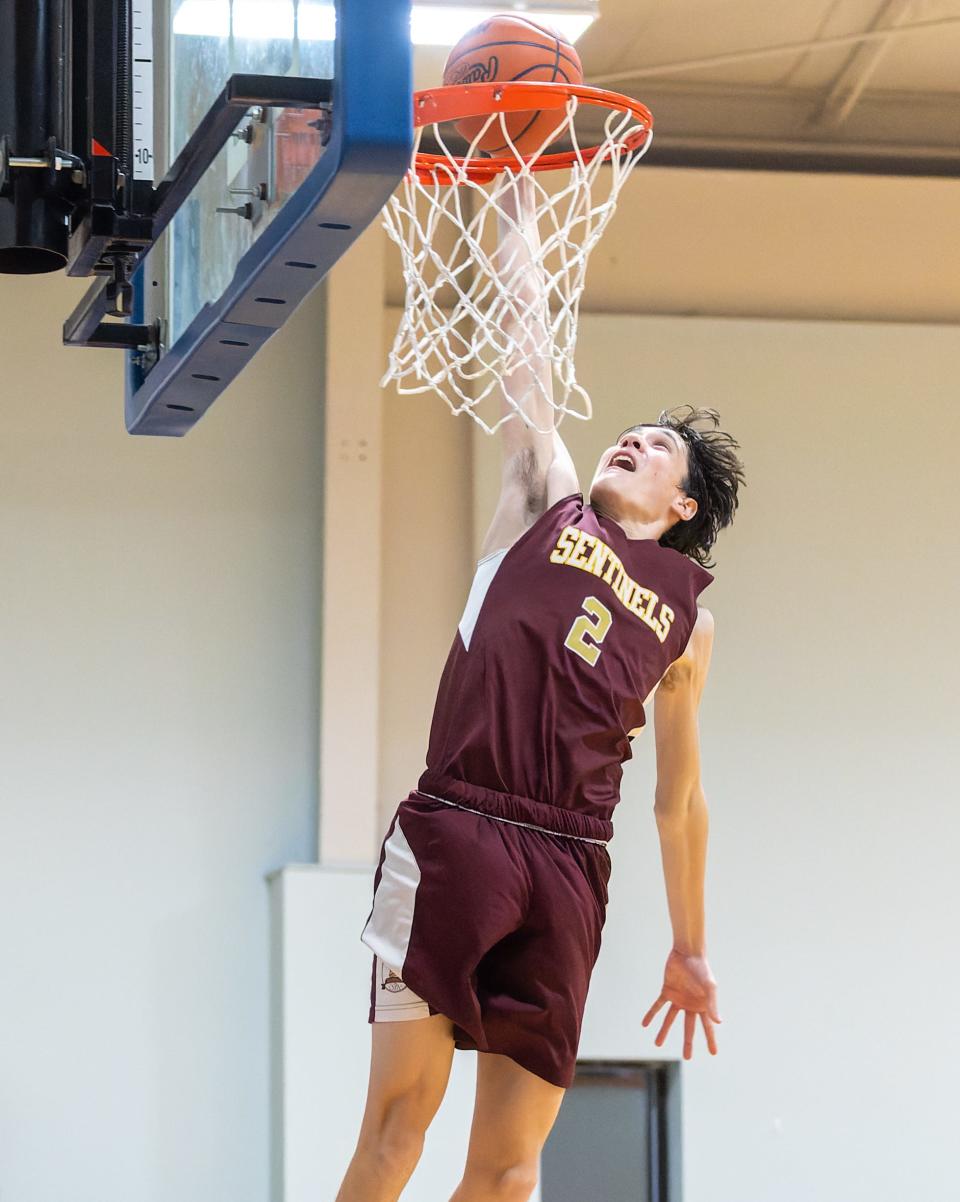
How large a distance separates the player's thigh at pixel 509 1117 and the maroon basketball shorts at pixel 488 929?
4 cm

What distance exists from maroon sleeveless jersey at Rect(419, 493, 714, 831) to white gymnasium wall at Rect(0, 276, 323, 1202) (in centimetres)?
356

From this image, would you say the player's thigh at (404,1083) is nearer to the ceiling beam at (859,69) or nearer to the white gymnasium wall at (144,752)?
the white gymnasium wall at (144,752)

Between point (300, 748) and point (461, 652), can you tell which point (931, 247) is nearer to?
point (300, 748)

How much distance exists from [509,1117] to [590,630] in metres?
0.99

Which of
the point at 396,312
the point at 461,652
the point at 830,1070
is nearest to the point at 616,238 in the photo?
the point at 396,312

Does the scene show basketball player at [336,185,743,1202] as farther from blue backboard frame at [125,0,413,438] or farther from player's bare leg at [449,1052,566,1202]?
blue backboard frame at [125,0,413,438]

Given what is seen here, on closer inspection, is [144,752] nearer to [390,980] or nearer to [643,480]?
[643,480]

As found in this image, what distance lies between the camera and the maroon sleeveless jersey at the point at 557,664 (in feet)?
11.8

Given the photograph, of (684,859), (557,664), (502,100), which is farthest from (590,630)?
(502,100)

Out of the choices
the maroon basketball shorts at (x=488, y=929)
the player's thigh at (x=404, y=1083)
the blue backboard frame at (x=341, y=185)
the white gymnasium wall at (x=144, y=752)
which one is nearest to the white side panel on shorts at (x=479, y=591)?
the maroon basketball shorts at (x=488, y=929)

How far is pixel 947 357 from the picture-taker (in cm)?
769

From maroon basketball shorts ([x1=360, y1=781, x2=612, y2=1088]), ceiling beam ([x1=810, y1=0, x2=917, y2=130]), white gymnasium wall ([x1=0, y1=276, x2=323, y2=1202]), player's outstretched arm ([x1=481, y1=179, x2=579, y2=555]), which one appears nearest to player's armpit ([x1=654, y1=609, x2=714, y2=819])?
player's outstretched arm ([x1=481, y1=179, x2=579, y2=555])

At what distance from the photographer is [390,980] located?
354 centimetres

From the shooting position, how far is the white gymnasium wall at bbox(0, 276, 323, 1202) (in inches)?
271
